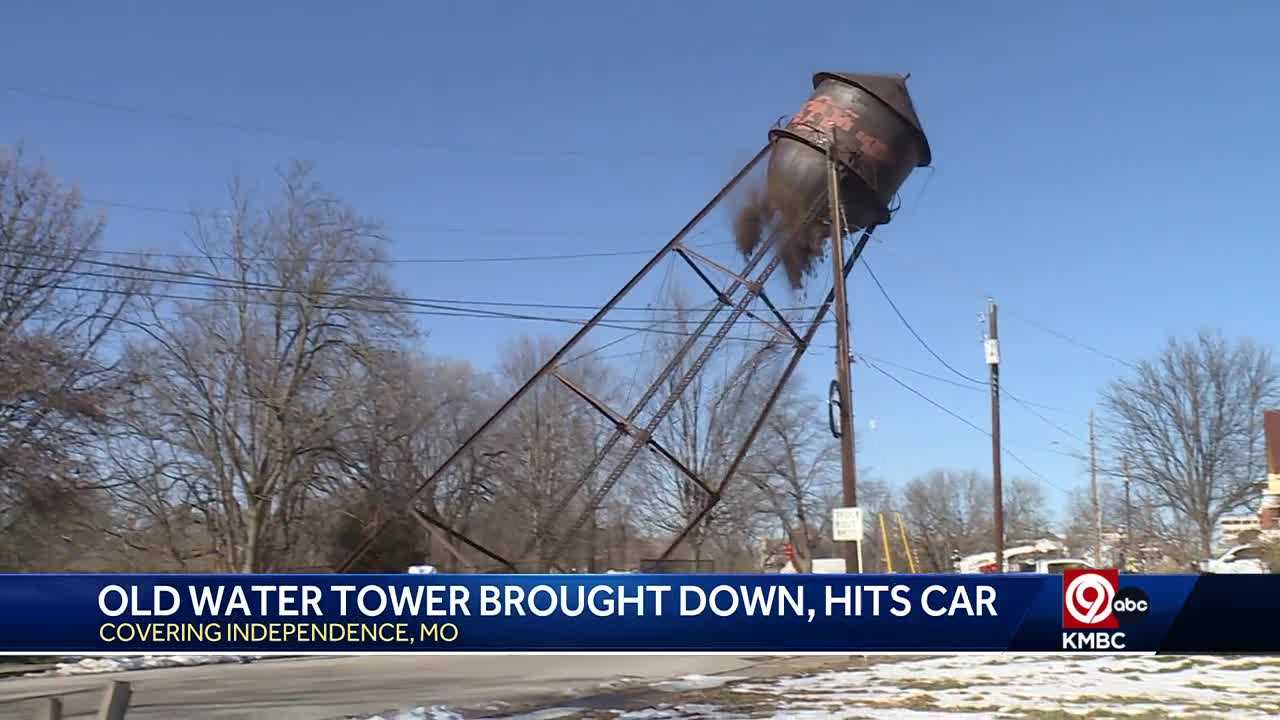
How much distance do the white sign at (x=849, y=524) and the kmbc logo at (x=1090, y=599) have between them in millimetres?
7502

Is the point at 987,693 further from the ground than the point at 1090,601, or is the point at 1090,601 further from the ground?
the point at 1090,601

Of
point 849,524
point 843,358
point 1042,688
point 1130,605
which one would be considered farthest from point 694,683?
point 1130,605

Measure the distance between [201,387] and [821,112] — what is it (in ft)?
58.7

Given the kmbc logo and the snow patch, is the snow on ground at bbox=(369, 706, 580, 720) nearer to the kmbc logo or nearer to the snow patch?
the snow patch

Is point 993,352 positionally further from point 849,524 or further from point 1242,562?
point 849,524

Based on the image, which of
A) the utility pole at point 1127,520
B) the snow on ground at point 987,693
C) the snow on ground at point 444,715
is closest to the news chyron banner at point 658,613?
the snow on ground at point 987,693

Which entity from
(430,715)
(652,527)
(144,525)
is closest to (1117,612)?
(430,715)

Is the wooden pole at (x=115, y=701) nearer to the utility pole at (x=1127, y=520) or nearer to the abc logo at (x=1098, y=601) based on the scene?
the abc logo at (x=1098, y=601)

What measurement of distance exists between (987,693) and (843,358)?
6743mm

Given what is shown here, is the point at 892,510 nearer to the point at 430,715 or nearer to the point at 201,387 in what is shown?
the point at 201,387

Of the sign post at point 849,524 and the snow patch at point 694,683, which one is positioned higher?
the sign post at point 849,524

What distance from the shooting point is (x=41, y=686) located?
15.6m

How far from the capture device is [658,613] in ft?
32.6

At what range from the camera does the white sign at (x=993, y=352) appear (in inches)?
1147
